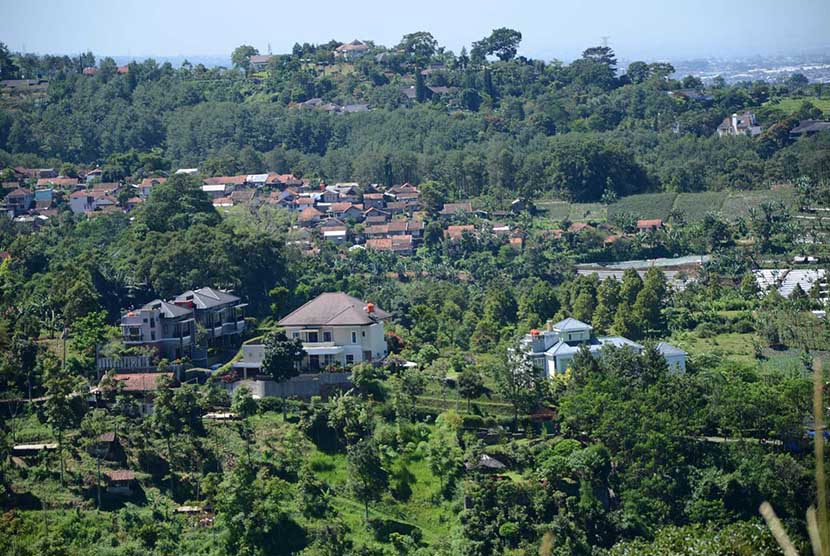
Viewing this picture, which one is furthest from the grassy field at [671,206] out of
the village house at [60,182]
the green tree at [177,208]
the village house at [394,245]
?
the village house at [60,182]

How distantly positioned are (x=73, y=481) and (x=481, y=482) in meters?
6.51

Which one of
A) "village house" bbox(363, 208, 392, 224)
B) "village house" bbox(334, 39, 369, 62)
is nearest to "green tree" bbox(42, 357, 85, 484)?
"village house" bbox(363, 208, 392, 224)

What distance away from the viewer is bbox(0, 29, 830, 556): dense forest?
2006cm

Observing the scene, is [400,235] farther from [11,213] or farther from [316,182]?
[11,213]

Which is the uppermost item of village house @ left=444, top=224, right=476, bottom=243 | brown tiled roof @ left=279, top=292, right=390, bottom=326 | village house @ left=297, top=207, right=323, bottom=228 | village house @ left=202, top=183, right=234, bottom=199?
brown tiled roof @ left=279, top=292, right=390, bottom=326

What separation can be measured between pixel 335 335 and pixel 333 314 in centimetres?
51

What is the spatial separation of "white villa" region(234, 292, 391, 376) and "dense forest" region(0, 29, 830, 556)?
0.64 m

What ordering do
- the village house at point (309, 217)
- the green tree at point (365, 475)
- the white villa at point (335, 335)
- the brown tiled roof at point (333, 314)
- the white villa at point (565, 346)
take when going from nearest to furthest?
the green tree at point (365, 475) < the white villa at point (335, 335) < the brown tiled roof at point (333, 314) < the white villa at point (565, 346) < the village house at point (309, 217)

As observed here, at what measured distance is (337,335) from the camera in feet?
82.7

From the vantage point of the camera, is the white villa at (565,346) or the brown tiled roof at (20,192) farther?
the brown tiled roof at (20,192)

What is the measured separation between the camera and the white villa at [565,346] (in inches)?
1019

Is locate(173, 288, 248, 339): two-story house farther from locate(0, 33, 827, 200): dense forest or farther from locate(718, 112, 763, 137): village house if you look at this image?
locate(718, 112, 763, 137): village house

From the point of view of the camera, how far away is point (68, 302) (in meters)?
26.3

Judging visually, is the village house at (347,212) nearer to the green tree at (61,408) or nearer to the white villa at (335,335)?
the white villa at (335,335)
